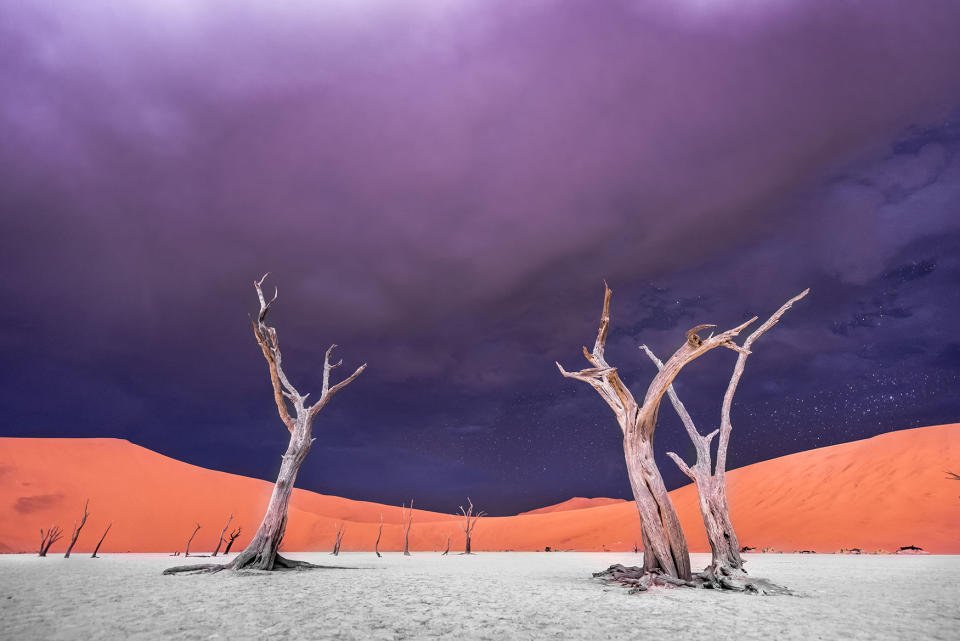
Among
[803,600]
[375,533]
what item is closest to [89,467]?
[375,533]

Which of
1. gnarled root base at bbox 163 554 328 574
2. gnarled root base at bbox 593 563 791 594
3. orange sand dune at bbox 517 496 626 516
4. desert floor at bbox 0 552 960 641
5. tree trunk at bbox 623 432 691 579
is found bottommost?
desert floor at bbox 0 552 960 641

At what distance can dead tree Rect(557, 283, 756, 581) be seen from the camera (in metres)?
10.2

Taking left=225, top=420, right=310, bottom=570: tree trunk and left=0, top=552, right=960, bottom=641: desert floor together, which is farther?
left=225, top=420, right=310, bottom=570: tree trunk

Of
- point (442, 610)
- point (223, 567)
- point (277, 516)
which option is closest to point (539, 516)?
point (277, 516)

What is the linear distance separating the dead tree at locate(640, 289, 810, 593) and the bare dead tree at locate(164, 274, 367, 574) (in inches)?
394

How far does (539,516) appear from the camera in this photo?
201 feet

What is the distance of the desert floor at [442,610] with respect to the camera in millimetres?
5762

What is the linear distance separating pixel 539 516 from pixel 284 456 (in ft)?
175

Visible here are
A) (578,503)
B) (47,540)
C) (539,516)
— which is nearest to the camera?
(47,540)

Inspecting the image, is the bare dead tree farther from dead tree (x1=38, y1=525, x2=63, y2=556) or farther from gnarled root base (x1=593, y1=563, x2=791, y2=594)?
dead tree (x1=38, y1=525, x2=63, y2=556)

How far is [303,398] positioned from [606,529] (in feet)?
142

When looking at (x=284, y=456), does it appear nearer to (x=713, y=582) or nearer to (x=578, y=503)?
(x=713, y=582)

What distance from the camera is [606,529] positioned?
49.2 m

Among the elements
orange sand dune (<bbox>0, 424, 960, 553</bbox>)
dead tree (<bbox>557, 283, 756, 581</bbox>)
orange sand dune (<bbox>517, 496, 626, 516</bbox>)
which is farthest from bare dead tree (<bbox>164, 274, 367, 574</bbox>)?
orange sand dune (<bbox>517, 496, 626, 516</bbox>)
